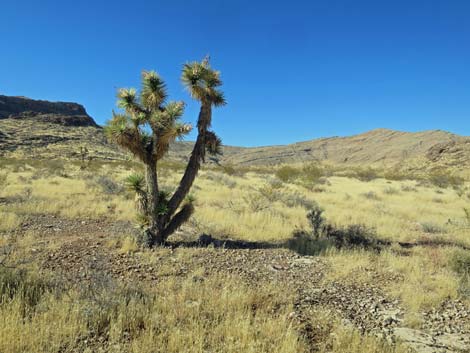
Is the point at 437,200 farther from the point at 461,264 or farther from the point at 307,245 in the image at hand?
the point at 307,245

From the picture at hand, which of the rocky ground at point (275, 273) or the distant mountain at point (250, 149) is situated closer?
the rocky ground at point (275, 273)

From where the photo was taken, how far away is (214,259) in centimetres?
705

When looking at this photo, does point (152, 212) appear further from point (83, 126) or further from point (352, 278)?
point (83, 126)

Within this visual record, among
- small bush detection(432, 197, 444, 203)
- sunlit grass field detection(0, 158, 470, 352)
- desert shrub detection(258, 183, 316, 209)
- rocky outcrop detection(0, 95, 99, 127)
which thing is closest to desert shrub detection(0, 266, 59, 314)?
sunlit grass field detection(0, 158, 470, 352)

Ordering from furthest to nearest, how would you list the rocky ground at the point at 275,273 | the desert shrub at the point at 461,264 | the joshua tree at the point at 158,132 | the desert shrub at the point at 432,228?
the desert shrub at the point at 432,228 → the joshua tree at the point at 158,132 → the desert shrub at the point at 461,264 → the rocky ground at the point at 275,273

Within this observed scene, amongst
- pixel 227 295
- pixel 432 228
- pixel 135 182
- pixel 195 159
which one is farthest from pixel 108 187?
pixel 432 228

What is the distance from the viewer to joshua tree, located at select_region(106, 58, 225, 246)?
24.6 ft

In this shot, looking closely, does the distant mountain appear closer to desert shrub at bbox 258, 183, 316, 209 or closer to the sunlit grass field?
desert shrub at bbox 258, 183, 316, 209

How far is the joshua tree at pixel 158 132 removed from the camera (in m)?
7.50

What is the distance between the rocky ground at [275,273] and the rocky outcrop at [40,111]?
94555 mm

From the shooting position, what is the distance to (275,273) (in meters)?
6.43

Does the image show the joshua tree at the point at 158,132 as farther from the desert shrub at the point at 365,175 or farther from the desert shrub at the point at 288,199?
the desert shrub at the point at 365,175

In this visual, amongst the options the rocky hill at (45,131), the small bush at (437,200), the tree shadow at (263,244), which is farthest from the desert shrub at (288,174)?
the rocky hill at (45,131)

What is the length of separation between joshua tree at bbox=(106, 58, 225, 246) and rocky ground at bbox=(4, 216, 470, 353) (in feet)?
2.97
